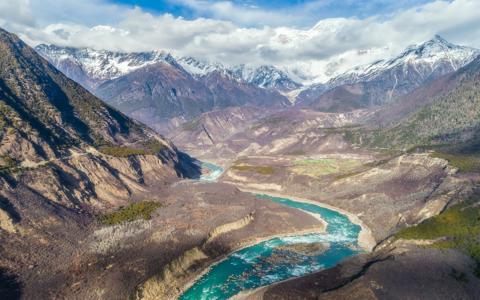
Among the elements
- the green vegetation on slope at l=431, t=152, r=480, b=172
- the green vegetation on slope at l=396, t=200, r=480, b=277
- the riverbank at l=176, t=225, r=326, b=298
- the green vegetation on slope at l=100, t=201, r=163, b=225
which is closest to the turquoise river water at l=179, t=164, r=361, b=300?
the riverbank at l=176, t=225, r=326, b=298

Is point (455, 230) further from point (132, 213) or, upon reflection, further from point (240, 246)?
point (132, 213)

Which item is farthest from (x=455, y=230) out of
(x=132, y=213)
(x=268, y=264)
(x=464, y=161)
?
(x=132, y=213)

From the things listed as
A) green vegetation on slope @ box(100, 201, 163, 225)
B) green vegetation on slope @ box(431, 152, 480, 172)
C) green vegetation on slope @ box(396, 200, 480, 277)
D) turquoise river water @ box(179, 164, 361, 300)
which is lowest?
turquoise river water @ box(179, 164, 361, 300)

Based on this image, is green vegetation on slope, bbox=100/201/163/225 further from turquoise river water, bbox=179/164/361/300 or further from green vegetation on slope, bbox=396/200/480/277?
green vegetation on slope, bbox=396/200/480/277

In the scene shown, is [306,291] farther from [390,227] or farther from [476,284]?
[390,227]

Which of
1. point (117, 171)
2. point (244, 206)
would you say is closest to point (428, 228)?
point (244, 206)
